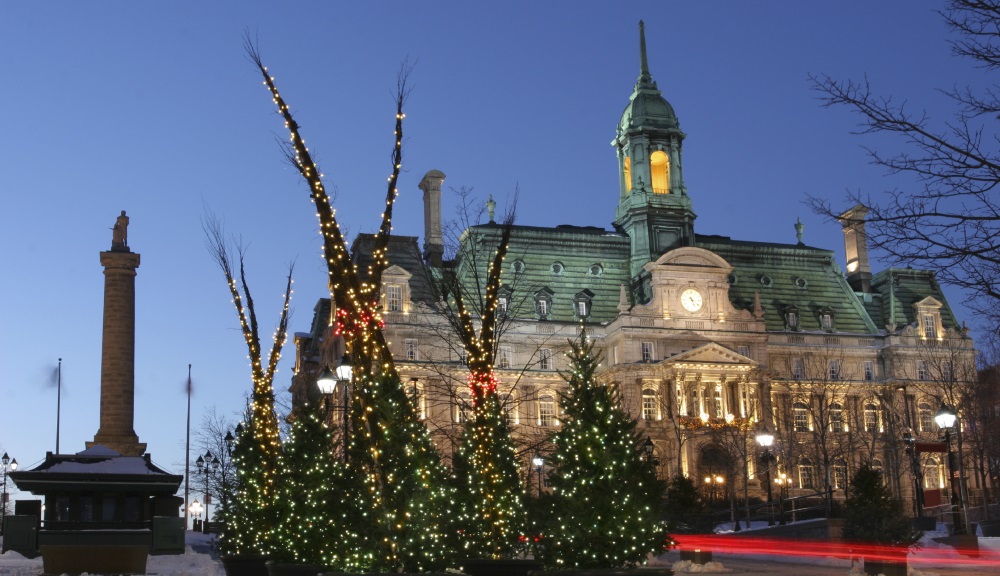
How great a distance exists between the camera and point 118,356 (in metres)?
60.7

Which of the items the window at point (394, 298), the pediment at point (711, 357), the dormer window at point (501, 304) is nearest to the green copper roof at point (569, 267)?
the window at point (394, 298)

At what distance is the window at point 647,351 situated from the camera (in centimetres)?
8338

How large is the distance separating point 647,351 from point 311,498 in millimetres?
59185

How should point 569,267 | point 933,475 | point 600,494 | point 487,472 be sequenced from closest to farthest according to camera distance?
point 600,494 < point 487,472 < point 933,475 < point 569,267

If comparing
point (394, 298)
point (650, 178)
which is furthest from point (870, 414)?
point (394, 298)

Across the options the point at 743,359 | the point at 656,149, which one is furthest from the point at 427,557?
the point at 656,149

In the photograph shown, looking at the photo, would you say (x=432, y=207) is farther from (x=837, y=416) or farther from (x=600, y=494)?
(x=600, y=494)

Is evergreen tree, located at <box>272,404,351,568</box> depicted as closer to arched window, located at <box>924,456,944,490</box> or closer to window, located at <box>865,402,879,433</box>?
window, located at <box>865,402,879,433</box>

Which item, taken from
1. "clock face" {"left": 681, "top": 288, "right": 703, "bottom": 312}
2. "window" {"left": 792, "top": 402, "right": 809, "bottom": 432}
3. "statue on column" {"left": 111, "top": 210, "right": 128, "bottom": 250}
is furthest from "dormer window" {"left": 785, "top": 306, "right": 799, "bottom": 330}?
"statue on column" {"left": 111, "top": 210, "right": 128, "bottom": 250}

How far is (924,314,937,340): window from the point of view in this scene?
9200cm

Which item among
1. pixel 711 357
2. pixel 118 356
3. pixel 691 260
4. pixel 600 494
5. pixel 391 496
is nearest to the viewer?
pixel 391 496

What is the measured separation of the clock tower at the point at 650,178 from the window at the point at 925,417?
69.4 feet

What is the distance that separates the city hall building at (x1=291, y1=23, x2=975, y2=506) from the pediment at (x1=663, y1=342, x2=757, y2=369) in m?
0.10

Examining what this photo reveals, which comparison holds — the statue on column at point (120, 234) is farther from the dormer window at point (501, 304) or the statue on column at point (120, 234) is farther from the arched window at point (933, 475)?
the arched window at point (933, 475)
